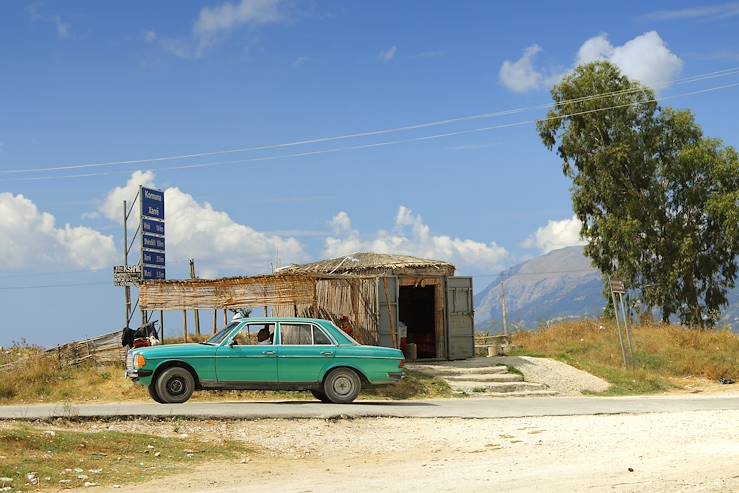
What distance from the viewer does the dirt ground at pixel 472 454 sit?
35.2 feet

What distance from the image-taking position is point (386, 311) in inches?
1027

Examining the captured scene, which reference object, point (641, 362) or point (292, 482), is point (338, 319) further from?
point (292, 482)

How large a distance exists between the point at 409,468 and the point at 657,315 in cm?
3591

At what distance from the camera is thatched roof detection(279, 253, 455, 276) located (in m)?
28.8

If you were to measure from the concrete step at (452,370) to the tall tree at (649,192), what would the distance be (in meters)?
19.3

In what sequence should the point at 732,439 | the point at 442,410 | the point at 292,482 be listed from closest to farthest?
the point at 292,482 < the point at 732,439 < the point at 442,410

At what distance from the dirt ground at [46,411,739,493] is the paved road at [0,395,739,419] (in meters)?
0.55

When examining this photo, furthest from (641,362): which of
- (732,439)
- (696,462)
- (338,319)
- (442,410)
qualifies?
(696,462)

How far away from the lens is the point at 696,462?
11.9m

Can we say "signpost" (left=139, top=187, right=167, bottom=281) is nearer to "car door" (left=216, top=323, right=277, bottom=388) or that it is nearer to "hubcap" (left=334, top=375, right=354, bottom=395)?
"car door" (left=216, top=323, right=277, bottom=388)

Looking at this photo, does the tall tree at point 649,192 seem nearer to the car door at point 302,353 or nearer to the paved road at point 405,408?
the paved road at point 405,408

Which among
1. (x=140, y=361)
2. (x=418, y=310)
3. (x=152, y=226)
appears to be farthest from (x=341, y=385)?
(x=418, y=310)

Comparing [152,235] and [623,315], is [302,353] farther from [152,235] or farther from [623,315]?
[623,315]

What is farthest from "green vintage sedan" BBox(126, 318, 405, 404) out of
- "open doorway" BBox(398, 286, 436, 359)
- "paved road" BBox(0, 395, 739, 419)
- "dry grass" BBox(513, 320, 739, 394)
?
"open doorway" BBox(398, 286, 436, 359)
